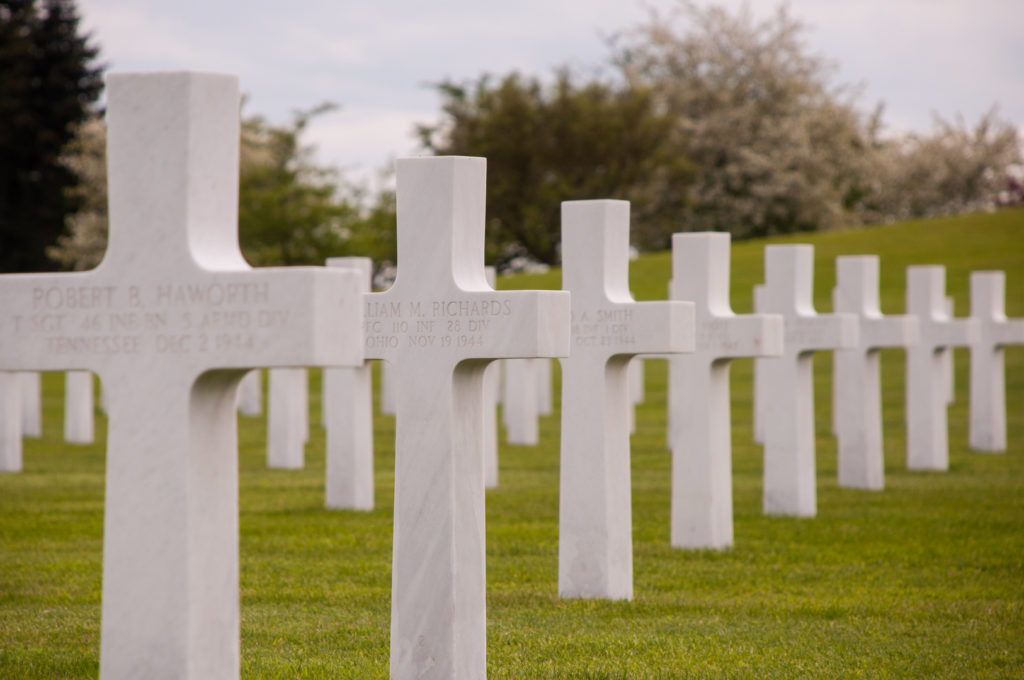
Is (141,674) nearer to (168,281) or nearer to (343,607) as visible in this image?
(168,281)

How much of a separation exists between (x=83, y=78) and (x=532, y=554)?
40.4 metres

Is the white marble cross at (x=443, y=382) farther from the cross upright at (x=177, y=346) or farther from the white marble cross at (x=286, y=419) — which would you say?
the white marble cross at (x=286, y=419)

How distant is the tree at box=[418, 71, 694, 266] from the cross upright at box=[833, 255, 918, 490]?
29244mm

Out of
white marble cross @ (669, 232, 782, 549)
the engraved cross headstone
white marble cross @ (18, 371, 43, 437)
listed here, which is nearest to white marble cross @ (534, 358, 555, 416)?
white marble cross @ (18, 371, 43, 437)

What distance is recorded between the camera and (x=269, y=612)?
768 cm

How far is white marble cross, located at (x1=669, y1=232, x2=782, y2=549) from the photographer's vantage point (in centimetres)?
981

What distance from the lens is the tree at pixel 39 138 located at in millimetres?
44750

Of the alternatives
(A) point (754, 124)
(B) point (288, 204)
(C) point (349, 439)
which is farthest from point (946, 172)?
(C) point (349, 439)

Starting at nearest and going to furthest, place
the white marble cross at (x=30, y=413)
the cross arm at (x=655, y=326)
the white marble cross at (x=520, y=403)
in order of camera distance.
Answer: the cross arm at (x=655, y=326) → the white marble cross at (x=520, y=403) → the white marble cross at (x=30, y=413)

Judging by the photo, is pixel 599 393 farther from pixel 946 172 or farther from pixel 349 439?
pixel 946 172

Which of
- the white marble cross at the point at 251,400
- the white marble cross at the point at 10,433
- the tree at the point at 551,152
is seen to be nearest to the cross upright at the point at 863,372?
the white marble cross at the point at 10,433

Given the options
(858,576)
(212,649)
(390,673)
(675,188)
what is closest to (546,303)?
(390,673)

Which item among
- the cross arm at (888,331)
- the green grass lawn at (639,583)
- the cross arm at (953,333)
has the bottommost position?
the green grass lawn at (639,583)

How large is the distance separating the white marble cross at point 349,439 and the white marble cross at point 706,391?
295 centimetres
